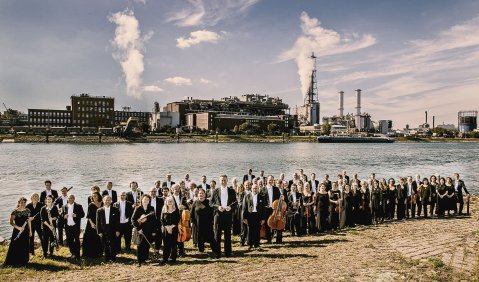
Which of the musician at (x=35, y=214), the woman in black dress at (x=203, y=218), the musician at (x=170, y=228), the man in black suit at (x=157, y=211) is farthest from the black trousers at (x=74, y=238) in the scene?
the woman in black dress at (x=203, y=218)

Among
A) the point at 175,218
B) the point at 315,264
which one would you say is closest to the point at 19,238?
the point at 175,218

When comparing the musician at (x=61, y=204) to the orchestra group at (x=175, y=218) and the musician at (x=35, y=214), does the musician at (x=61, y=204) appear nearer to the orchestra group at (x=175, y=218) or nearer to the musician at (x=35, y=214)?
the orchestra group at (x=175, y=218)

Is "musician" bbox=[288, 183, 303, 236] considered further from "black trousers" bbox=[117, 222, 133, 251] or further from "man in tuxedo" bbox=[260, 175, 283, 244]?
"black trousers" bbox=[117, 222, 133, 251]

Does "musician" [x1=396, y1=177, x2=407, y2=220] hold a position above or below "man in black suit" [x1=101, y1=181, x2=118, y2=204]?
below

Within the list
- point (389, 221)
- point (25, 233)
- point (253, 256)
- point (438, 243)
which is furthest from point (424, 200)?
point (25, 233)

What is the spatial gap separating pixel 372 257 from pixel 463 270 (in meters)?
2.38

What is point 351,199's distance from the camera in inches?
642

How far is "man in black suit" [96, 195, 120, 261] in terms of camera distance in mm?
11945

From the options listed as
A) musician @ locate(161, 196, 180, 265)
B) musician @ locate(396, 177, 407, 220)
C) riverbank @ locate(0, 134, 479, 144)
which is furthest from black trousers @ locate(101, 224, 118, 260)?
riverbank @ locate(0, 134, 479, 144)

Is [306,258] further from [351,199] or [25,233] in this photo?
[25,233]

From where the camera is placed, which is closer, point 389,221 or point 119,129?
point 389,221

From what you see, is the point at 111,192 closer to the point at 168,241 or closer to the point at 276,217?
the point at 168,241

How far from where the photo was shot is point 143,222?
37.8ft

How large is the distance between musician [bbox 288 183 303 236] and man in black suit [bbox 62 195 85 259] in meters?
7.66
